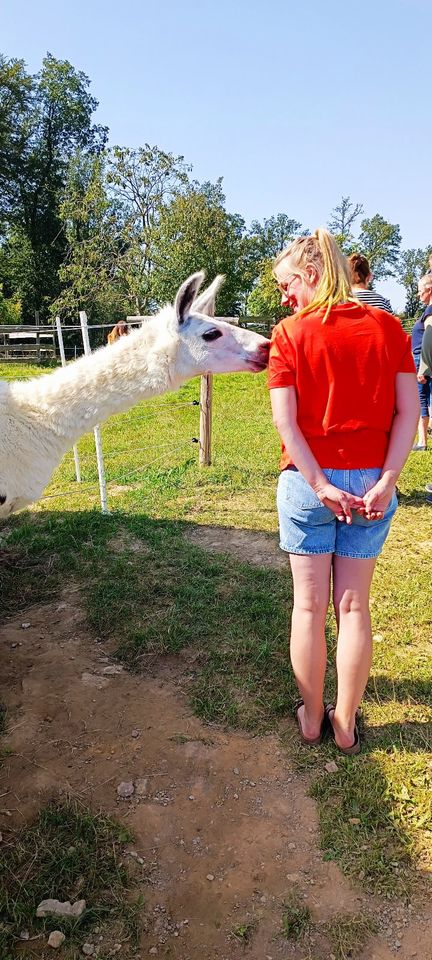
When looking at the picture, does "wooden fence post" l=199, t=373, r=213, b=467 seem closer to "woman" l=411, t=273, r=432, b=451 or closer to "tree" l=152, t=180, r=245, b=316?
"woman" l=411, t=273, r=432, b=451

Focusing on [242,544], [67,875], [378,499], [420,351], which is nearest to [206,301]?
[378,499]

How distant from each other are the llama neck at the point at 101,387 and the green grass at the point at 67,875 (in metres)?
→ 1.89

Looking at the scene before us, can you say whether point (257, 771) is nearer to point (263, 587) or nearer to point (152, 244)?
point (263, 587)

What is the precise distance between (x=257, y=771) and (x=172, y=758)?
0.41 metres

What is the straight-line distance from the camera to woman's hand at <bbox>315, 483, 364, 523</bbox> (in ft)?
6.92

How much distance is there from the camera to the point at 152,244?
968 inches

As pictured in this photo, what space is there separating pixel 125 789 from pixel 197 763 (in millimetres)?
350

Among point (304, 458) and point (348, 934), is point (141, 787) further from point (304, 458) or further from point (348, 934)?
point (304, 458)

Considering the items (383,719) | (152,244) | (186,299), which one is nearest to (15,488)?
(186,299)

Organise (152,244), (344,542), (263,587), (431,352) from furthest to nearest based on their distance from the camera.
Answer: (152,244) < (431,352) < (263,587) < (344,542)

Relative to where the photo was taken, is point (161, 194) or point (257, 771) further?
point (161, 194)

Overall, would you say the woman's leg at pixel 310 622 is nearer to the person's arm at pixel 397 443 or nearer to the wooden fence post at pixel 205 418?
the person's arm at pixel 397 443

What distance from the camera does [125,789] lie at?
8.21 ft

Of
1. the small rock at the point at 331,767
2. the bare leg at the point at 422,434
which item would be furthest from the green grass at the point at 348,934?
the bare leg at the point at 422,434
